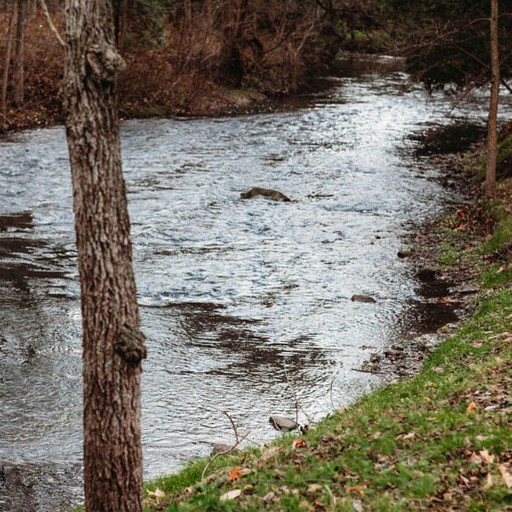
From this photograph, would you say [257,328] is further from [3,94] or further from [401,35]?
[3,94]

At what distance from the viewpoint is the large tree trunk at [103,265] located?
6.66 m

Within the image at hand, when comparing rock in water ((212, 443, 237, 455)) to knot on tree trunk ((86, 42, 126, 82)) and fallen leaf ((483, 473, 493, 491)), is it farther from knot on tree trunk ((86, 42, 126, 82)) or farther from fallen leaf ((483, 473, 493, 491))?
knot on tree trunk ((86, 42, 126, 82))

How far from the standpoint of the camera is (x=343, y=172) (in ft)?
99.1

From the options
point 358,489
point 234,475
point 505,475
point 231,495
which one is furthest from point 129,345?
point 505,475

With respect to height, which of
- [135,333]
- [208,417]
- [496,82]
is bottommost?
[208,417]

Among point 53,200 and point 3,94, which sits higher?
point 3,94

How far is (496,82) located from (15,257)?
13.3 metres

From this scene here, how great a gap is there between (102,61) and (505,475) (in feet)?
14.9

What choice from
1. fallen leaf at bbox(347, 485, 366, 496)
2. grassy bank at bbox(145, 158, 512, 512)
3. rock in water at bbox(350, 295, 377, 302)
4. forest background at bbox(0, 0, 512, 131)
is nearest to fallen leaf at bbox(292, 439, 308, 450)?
grassy bank at bbox(145, 158, 512, 512)

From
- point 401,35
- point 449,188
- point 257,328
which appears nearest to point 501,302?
point 257,328

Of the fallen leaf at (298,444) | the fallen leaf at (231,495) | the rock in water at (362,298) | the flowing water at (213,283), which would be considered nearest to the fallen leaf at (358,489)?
the fallen leaf at (231,495)

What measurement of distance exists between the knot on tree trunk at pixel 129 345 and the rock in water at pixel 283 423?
15.9 feet

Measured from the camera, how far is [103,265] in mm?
6914

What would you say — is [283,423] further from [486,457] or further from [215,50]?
[215,50]
